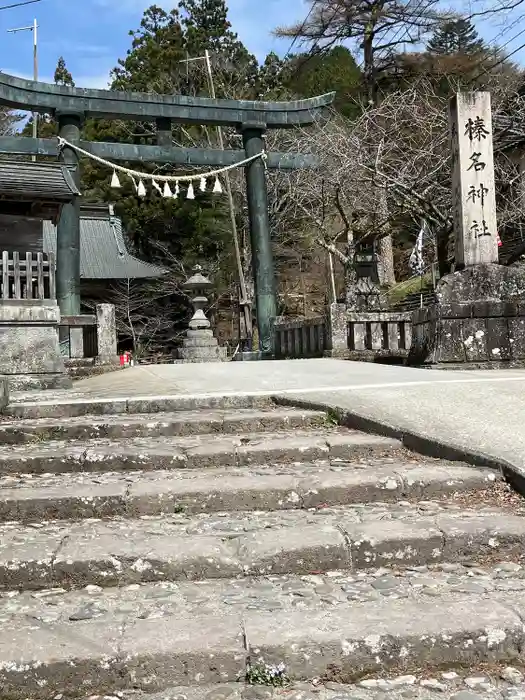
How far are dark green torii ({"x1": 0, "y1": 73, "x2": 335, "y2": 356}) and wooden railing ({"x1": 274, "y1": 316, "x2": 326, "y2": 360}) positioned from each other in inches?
16.1

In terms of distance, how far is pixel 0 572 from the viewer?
2.28m

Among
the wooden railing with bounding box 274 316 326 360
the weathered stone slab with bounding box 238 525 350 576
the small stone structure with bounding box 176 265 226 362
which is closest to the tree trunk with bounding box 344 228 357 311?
the wooden railing with bounding box 274 316 326 360

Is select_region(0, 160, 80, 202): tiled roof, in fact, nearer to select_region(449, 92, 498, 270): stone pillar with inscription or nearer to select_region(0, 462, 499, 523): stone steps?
select_region(449, 92, 498, 270): stone pillar with inscription

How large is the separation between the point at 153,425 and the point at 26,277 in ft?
13.1

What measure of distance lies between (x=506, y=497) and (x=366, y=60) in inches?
855

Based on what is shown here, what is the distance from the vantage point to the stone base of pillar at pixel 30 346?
23.0ft

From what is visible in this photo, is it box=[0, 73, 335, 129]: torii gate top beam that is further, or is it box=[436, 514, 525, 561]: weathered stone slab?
box=[0, 73, 335, 129]: torii gate top beam

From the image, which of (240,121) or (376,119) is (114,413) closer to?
(240,121)

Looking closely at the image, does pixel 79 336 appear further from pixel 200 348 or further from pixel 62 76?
pixel 62 76

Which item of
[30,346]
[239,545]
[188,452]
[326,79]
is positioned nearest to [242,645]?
[239,545]

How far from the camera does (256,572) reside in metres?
2.36

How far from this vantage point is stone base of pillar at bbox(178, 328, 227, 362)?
16.4 metres

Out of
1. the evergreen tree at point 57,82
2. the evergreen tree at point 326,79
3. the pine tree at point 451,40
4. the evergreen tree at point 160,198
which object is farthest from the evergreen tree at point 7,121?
the pine tree at point 451,40

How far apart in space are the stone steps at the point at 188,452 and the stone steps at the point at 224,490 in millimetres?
178
